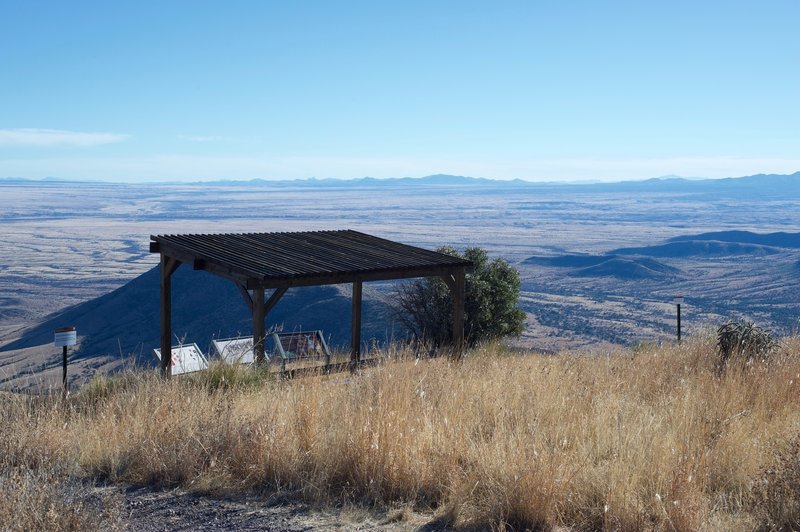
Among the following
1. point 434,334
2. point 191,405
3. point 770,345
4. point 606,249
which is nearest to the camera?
point 191,405

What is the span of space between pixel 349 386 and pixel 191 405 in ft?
4.68

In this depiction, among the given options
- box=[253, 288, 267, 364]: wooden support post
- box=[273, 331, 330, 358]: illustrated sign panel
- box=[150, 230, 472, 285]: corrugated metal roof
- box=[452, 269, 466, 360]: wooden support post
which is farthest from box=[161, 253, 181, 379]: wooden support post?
box=[452, 269, 466, 360]: wooden support post

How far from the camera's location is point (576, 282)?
287 ft

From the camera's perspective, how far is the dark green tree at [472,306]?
16.7 meters

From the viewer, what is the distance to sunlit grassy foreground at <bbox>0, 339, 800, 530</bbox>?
13.6ft

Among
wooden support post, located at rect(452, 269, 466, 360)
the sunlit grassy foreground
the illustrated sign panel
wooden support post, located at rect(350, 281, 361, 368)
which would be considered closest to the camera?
the sunlit grassy foreground

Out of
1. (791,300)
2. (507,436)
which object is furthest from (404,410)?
(791,300)

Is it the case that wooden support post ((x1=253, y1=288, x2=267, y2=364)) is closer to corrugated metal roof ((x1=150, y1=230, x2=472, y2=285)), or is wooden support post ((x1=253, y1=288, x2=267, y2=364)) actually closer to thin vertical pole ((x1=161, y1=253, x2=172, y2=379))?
corrugated metal roof ((x1=150, y1=230, x2=472, y2=285))

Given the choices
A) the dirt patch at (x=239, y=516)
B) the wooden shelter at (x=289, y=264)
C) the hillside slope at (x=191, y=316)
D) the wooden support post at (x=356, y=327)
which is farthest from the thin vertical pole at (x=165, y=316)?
the hillside slope at (x=191, y=316)

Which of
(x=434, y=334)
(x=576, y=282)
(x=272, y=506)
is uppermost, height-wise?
(x=272, y=506)

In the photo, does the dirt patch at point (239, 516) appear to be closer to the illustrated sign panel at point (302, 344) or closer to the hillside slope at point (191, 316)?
the illustrated sign panel at point (302, 344)

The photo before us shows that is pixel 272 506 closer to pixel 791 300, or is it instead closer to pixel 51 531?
pixel 51 531

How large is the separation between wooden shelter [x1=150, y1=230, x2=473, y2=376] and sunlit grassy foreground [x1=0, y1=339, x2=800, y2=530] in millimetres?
3513

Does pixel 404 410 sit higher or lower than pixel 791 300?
higher
